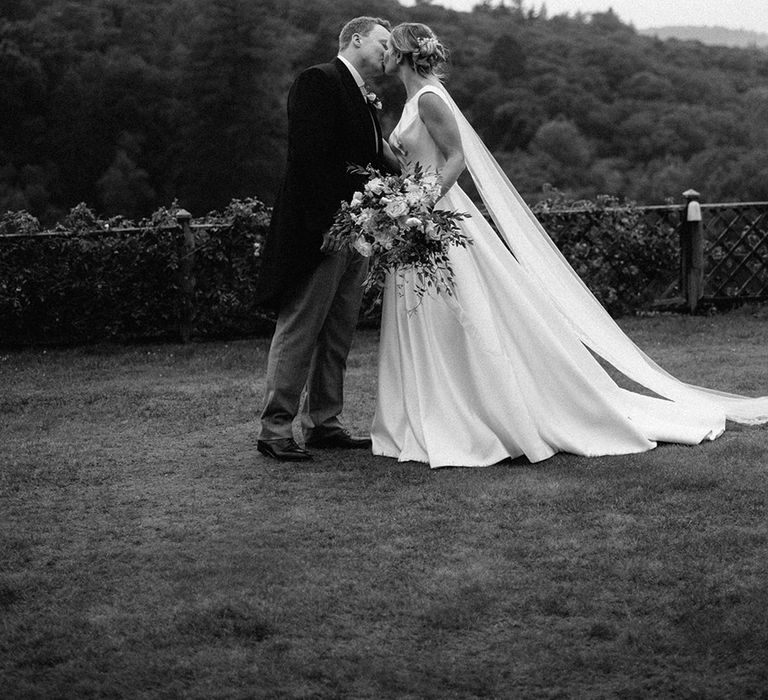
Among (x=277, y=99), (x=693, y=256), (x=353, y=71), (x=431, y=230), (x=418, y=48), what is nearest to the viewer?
(x=431, y=230)

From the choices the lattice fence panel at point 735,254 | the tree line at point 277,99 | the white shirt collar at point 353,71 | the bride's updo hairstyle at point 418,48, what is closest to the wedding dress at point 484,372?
the bride's updo hairstyle at point 418,48

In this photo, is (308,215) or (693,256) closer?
(308,215)

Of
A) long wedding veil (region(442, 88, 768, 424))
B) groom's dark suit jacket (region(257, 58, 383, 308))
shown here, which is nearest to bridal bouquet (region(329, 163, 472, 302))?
groom's dark suit jacket (region(257, 58, 383, 308))

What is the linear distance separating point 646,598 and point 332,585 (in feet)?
3.26

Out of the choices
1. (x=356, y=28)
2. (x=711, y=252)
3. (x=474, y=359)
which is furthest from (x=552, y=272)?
(x=711, y=252)

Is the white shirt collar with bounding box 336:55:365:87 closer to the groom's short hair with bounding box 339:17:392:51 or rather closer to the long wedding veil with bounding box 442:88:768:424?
the groom's short hair with bounding box 339:17:392:51

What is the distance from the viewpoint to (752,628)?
9.91 feet

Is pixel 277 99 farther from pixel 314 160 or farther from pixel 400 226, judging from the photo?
pixel 400 226

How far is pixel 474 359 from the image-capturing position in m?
5.21

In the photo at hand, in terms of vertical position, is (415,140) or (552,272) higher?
(415,140)

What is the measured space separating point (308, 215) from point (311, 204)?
6cm

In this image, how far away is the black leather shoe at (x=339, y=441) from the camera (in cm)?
549

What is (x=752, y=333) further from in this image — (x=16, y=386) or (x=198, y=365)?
(x=16, y=386)

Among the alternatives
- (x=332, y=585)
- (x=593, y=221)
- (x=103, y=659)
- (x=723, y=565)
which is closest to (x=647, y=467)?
(x=723, y=565)
